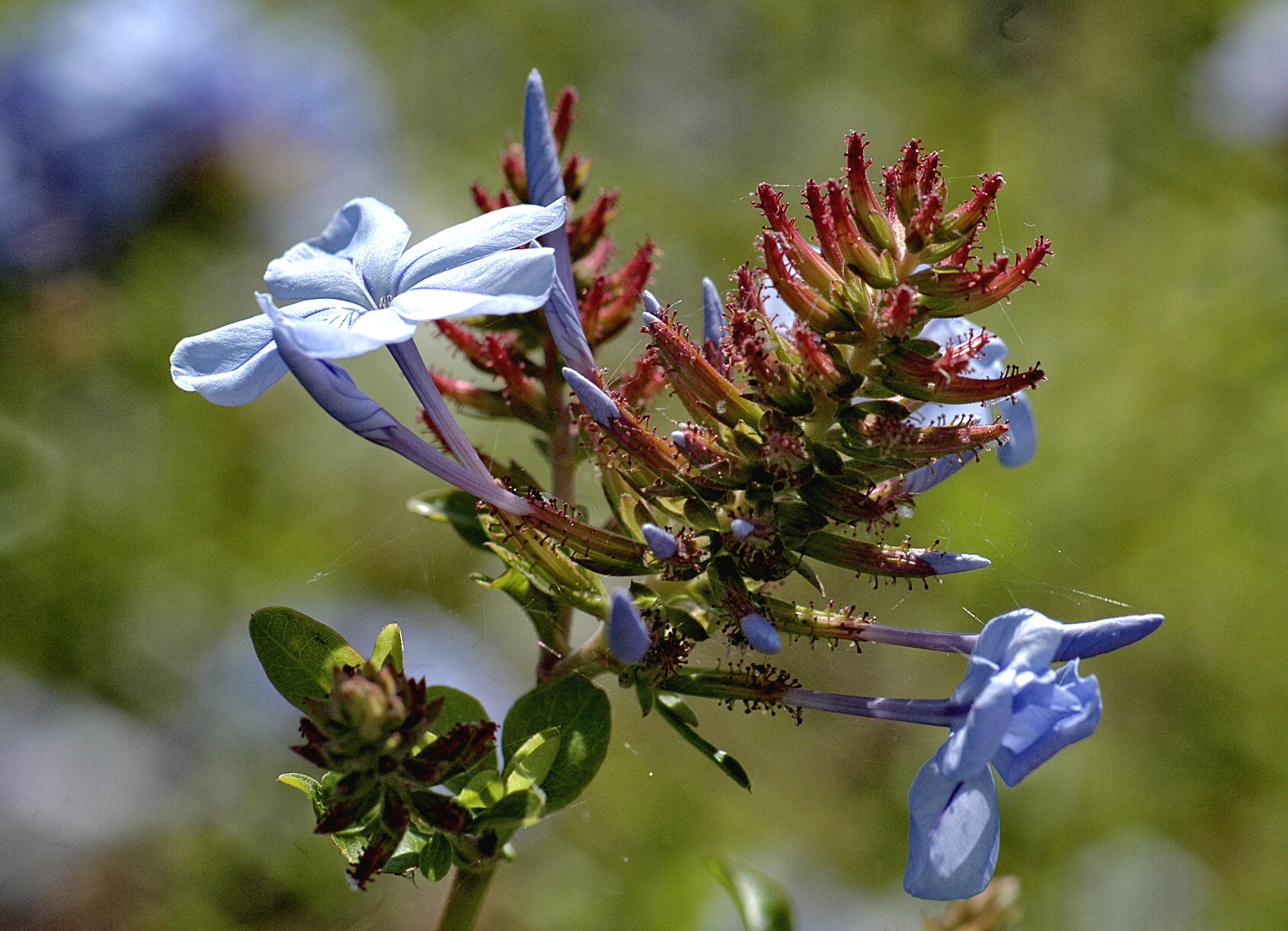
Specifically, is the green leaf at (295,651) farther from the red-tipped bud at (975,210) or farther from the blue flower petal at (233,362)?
the red-tipped bud at (975,210)

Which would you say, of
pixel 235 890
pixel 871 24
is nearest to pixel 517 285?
pixel 235 890

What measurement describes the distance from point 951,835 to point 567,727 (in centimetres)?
44

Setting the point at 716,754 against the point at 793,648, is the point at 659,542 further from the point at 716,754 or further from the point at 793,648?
the point at 793,648

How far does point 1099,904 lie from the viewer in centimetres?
286

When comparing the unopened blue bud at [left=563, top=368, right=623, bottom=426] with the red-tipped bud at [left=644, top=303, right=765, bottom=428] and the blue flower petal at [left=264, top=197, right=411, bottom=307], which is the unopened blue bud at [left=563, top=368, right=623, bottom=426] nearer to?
the red-tipped bud at [left=644, top=303, right=765, bottom=428]

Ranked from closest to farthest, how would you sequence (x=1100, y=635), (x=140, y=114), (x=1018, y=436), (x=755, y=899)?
(x=1100, y=635) → (x=1018, y=436) → (x=755, y=899) → (x=140, y=114)

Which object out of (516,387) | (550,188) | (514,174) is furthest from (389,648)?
(514,174)

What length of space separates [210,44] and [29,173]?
2.88 ft

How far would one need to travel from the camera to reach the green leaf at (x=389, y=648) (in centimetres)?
103

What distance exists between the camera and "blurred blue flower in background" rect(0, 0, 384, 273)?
3197 millimetres

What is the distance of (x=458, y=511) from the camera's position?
1.35m

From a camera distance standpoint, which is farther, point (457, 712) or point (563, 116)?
point (563, 116)

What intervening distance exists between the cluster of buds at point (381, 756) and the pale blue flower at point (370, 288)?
322mm

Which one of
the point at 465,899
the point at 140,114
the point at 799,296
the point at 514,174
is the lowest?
the point at 465,899
